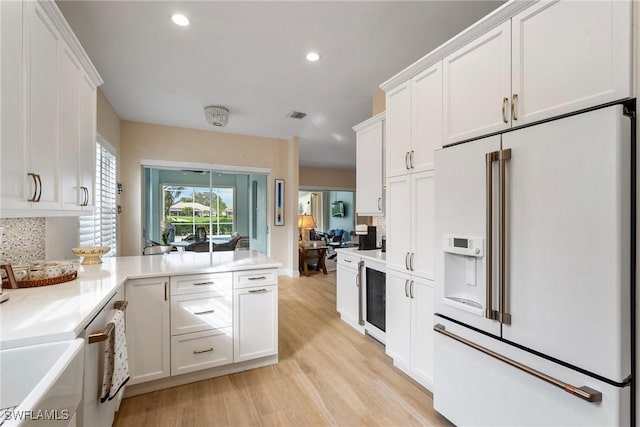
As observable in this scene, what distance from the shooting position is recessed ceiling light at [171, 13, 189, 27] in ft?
7.32

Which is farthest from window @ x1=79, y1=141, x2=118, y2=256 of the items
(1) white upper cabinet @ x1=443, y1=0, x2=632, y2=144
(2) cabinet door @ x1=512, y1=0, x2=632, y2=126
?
(2) cabinet door @ x1=512, y1=0, x2=632, y2=126

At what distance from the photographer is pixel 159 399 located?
2061mm

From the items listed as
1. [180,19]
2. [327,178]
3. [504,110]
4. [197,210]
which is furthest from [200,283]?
[327,178]

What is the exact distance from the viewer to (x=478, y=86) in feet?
5.49

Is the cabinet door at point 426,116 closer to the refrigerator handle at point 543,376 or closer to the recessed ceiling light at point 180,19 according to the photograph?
the refrigerator handle at point 543,376

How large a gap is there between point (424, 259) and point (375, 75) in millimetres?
2176

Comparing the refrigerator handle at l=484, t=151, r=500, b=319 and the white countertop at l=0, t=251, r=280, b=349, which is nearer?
the white countertop at l=0, t=251, r=280, b=349

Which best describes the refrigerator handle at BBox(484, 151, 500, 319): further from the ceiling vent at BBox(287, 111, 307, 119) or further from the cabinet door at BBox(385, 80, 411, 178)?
the ceiling vent at BBox(287, 111, 307, 119)

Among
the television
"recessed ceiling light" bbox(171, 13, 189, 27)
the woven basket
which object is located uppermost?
"recessed ceiling light" bbox(171, 13, 189, 27)

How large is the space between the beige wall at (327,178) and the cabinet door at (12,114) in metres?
8.06

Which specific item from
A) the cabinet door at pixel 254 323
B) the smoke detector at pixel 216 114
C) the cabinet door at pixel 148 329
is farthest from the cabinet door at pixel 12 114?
the smoke detector at pixel 216 114

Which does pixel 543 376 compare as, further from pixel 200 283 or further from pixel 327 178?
pixel 327 178

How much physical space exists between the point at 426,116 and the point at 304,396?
2.19 metres

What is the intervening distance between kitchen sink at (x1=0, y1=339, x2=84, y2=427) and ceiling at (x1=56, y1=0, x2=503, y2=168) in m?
2.29
